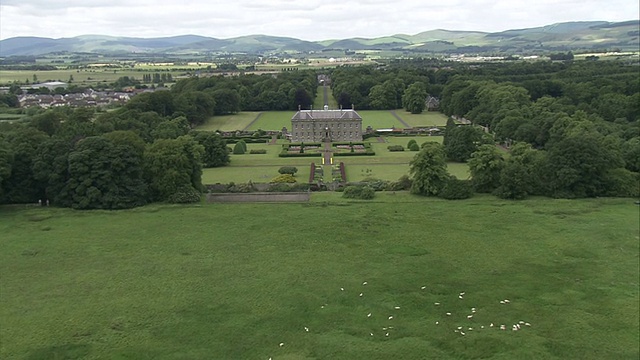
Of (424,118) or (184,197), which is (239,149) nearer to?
(184,197)

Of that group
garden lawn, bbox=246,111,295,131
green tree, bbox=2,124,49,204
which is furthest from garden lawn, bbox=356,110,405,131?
green tree, bbox=2,124,49,204

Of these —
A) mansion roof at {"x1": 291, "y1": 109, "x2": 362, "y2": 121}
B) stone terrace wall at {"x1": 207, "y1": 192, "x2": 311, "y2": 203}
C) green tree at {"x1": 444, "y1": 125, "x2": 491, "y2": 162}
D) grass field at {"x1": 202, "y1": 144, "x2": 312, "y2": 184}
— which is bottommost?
stone terrace wall at {"x1": 207, "y1": 192, "x2": 311, "y2": 203}

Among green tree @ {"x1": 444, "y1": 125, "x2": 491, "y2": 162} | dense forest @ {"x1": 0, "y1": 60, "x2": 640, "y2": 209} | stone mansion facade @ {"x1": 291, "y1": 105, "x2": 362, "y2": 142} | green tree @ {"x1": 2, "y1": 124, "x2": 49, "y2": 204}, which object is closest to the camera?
dense forest @ {"x1": 0, "y1": 60, "x2": 640, "y2": 209}

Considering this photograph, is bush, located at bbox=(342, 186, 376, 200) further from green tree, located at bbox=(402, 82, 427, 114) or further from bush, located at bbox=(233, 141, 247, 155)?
green tree, located at bbox=(402, 82, 427, 114)

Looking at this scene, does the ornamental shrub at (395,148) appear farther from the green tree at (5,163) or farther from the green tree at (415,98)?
the green tree at (5,163)

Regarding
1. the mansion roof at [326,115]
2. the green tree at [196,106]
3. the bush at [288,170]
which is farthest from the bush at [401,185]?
the green tree at [196,106]

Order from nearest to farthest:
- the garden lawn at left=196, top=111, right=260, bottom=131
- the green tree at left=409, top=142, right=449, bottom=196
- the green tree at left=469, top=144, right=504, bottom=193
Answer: the green tree at left=409, top=142, right=449, bottom=196
the green tree at left=469, top=144, right=504, bottom=193
the garden lawn at left=196, top=111, right=260, bottom=131

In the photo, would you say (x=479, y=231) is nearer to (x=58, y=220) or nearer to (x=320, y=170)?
(x=320, y=170)
